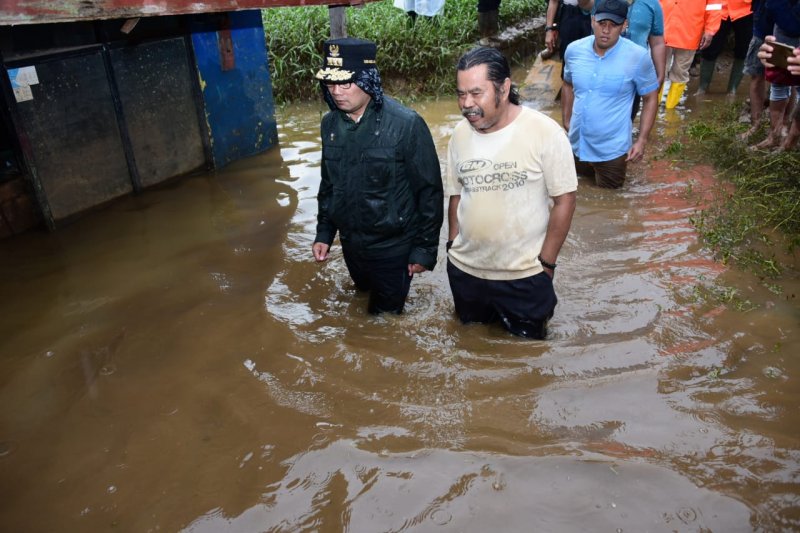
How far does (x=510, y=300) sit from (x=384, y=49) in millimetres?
7075

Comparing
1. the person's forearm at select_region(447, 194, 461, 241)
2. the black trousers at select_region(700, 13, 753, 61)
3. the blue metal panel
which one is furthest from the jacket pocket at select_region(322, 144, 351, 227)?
the black trousers at select_region(700, 13, 753, 61)

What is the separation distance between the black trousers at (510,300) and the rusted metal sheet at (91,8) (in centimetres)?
234

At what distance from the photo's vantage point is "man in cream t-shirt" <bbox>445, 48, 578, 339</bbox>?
9.61 ft

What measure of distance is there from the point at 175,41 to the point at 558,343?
4956mm

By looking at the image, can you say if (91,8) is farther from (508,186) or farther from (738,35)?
(738,35)

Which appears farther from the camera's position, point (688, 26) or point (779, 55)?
point (688, 26)

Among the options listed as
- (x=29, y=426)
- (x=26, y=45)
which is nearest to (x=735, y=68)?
(x=26, y=45)

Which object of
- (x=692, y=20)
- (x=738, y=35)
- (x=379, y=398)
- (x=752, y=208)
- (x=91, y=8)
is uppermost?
(x=91, y=8)

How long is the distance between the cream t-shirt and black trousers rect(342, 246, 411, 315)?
1.54 feet

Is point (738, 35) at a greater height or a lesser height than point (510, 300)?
greater

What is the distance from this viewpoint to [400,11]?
414 inches

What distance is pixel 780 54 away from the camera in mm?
4484

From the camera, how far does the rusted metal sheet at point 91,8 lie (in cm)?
286

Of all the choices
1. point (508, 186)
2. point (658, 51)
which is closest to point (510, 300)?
point (508, 186)
